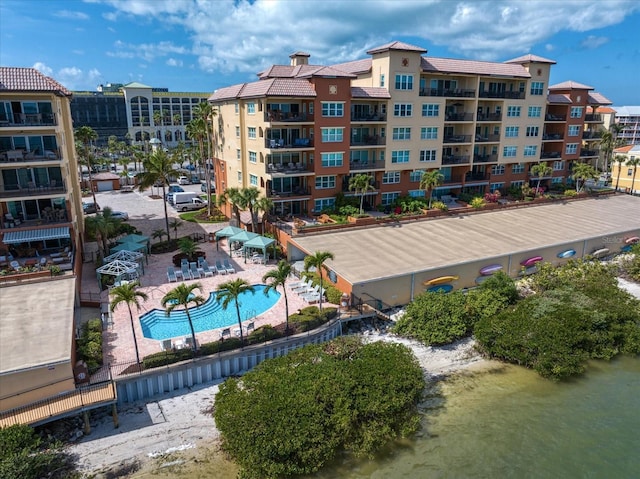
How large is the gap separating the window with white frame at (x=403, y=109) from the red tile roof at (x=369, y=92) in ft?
6.09

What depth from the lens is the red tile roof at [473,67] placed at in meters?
51.6

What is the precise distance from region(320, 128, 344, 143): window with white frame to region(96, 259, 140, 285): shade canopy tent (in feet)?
70.7

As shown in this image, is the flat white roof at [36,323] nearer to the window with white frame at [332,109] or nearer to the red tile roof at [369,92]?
the window with white frame at [332,109]

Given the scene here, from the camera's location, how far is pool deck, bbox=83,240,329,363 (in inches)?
1073

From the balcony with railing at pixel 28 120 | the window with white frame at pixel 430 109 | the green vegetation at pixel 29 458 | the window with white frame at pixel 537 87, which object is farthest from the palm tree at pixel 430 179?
the green vegetation at pixel 29 458

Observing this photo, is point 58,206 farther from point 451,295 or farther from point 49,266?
point 451,295

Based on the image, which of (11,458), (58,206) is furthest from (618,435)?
(58,206)

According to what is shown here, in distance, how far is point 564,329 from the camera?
28.8 meters

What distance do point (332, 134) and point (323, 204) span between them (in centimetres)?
728

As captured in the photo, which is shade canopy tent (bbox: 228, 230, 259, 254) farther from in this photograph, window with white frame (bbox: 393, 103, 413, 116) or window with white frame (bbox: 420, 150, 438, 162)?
window with white frame (bbox: 420, 150, 438, 162)

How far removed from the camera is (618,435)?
23.8m

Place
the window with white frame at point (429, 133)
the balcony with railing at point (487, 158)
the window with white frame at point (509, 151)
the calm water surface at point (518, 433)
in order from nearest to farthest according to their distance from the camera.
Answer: the calm water surface at point (518, 433), the window with white frame at point (429, 133), the balcony with railing at point (487, 158), the window with white frame at point (509, 151)

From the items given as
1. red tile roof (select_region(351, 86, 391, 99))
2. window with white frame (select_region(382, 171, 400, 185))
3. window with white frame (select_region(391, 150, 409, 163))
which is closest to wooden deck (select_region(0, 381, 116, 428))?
red tile roof (select_region(351, 86, 391, 99))

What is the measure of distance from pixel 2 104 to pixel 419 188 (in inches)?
1597
